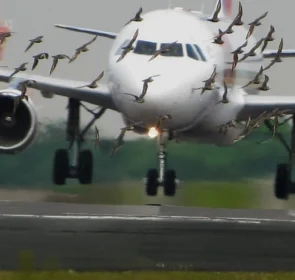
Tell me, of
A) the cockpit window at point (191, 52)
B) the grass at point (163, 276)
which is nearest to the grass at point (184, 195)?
the cockpit window at point (191, 52)

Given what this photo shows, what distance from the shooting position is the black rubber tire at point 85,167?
26.5m

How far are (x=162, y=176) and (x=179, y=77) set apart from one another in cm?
159

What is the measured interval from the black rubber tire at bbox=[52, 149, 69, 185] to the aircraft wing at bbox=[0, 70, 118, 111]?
1394 millimetres

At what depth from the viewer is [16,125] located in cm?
2586

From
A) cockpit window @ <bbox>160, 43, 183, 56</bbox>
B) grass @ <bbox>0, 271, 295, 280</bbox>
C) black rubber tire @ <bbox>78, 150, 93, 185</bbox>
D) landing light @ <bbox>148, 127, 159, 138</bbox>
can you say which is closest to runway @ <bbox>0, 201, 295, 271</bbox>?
grass @ <bbox>0, 271, 295, 280</bbox>

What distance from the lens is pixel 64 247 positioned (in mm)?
15164

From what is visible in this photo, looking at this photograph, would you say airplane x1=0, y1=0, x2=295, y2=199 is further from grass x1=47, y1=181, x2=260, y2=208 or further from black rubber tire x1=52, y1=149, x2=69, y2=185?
grass x1=47, y1=181, x2=260, y2=208

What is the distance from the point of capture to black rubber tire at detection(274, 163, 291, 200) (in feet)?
87.2

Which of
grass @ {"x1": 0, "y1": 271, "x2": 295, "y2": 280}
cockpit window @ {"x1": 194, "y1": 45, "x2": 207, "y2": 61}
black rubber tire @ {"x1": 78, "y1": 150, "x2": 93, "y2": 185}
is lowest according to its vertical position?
black rubber tire @ {"x1": 78, "y1": 150, "x2": 93, "y2": 185}

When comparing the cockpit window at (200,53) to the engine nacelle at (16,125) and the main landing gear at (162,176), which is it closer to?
the main landing gear at (162,176)

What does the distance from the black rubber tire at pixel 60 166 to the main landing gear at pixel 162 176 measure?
8.64 feet

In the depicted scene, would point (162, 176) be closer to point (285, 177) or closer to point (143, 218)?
point (143, 218)

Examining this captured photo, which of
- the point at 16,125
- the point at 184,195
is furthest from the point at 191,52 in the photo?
the point at 16,125

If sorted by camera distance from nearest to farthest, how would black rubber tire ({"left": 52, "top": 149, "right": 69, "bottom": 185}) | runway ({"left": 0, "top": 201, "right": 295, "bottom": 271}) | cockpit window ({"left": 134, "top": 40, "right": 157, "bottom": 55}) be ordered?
runway ({"left": 0, "top": 201, "right": 295, "bottom": 271})
cockpit window ({"left": 134, "top": 40, "right": 157, "bottom": 55})
black rubber tire ({"left": 52, "top": 149, "right": 69, "bottom": 185})
